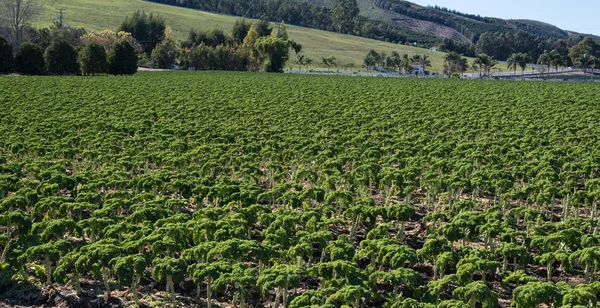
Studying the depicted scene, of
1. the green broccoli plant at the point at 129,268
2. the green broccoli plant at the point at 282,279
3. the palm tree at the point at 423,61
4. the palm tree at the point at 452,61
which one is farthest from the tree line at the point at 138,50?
the green broccoli plant at the point at 282,279

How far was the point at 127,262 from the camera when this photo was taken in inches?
430

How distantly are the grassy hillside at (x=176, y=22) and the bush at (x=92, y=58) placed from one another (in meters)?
73.9

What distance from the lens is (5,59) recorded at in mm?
73312

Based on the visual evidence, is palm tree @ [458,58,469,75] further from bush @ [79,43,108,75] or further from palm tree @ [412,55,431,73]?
bush @ [79,43,108,75]

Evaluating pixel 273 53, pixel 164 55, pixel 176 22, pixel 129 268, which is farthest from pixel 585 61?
pixel 129 268

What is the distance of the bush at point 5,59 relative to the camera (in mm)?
73312

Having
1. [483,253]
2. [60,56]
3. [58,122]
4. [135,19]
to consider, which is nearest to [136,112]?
[58,122]

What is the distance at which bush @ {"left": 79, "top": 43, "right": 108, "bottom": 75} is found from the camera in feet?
256

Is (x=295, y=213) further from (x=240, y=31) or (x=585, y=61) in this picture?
(x=585, y=61)

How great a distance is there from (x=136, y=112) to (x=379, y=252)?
24669 millimetres

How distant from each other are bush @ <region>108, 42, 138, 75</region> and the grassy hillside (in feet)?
231

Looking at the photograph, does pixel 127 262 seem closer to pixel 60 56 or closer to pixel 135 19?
pixel 60 56

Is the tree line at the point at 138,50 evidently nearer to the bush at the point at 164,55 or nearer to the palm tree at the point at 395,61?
the bush at the point at 164,55

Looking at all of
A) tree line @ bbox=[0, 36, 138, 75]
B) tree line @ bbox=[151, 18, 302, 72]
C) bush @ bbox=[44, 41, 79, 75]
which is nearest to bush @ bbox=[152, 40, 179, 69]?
tree line @ bbox=[151, 18, 302, 72]
